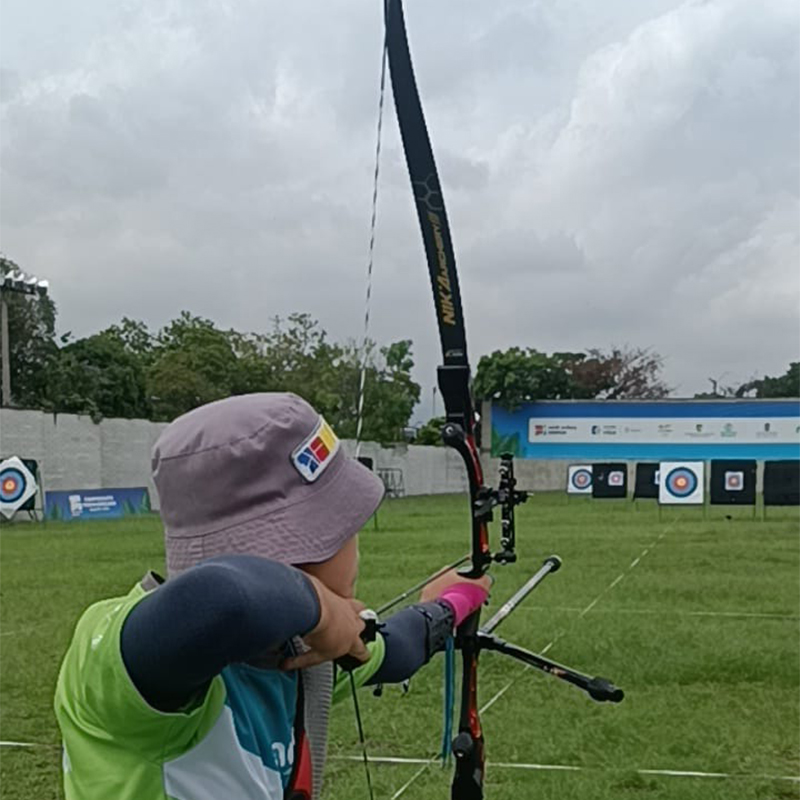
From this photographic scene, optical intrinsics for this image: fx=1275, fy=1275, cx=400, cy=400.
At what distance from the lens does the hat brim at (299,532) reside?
1.25 m

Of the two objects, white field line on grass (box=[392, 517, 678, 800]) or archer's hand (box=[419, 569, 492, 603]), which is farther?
white field line on grass (box=[392, 517, 678, 800])

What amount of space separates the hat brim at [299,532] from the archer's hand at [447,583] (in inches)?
35.3

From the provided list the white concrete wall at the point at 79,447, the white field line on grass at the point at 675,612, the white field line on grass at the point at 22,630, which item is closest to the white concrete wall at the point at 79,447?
the white concrete wall at the point at 79,447

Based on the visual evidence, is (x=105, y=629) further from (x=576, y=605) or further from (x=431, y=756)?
(x=576, y=605)

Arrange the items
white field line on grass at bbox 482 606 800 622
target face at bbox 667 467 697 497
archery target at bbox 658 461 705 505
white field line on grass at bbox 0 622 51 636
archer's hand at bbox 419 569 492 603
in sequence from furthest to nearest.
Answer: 1. target face at bbox 667 467 697 497
2. archery target at bbox 658 461 705 505
3. white field line on grass at bbox 482 606 800 622
4. white field line on grass at bbox 0 622 51 636
5. archer's hand at bbox 419 569 492 603

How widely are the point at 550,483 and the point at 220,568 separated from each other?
4102 cm

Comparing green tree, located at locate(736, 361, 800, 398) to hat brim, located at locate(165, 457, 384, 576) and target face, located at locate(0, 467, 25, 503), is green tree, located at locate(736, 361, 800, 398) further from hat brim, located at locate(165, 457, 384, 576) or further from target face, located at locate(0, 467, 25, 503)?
hat brim, located at locate(165, 457, 384, 576)

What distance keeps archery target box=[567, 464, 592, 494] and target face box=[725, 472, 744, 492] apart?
7.17 metres

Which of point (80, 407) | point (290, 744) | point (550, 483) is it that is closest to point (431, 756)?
point (290, 744)

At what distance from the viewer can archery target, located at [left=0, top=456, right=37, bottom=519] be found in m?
20.6

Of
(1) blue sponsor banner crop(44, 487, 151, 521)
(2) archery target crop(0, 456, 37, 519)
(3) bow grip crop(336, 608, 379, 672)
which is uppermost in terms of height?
(3) bow grip crop(336, 608, 379, 672)

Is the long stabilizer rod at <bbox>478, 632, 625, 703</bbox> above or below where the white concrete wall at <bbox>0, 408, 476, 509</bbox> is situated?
above

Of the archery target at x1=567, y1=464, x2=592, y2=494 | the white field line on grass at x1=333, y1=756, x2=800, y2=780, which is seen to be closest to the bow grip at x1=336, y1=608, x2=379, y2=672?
the white field line on grass at x1=333, y1=756, x2=800, y2=780

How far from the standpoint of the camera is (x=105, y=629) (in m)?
1.16
